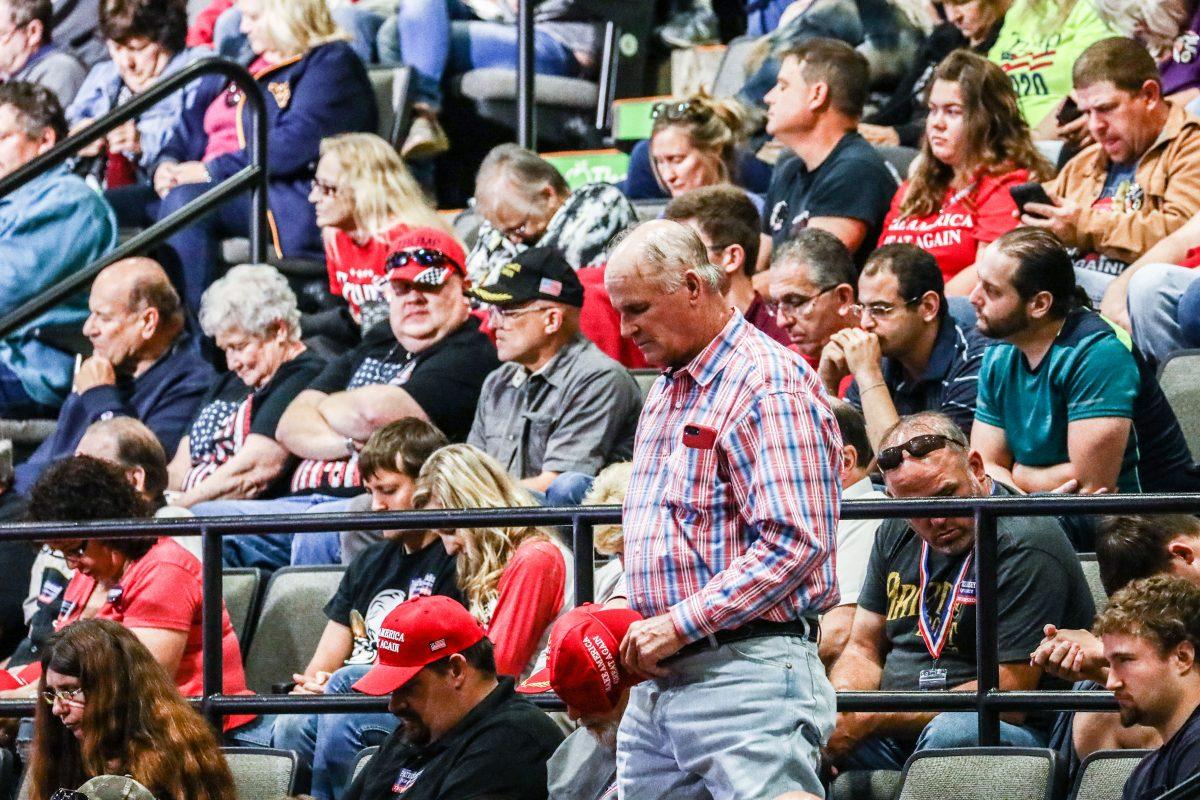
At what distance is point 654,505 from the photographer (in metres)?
3.71

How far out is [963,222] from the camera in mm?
6727

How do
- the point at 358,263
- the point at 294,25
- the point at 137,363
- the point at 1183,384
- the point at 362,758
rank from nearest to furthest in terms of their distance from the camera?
the point at 362,758 < the point at 1183,384 < the point at 137,363 < the point at 358,263 < the point at 294,25

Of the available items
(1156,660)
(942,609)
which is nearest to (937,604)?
(942,609)

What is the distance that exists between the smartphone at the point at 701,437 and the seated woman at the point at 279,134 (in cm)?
495

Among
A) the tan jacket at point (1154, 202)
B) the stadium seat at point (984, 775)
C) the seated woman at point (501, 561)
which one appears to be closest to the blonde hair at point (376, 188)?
the seated woman at point (501, 561)

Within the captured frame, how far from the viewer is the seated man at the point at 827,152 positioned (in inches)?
279

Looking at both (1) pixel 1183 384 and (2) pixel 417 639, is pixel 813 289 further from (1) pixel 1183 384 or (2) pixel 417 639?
(2) pixel 417 639

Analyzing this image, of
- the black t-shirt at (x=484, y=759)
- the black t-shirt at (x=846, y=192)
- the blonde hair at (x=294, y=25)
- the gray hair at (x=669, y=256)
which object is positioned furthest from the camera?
the blonde hair at (x=294, y=25)

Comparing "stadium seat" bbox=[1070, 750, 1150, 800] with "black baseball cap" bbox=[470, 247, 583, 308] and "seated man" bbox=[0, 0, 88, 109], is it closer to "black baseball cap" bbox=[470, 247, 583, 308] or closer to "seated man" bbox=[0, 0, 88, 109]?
"black baseball cap" bbox=[470, 247, 583, 308]

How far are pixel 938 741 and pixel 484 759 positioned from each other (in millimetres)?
1036

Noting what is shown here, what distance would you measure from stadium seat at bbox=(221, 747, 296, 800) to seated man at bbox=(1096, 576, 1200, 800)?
2.04 meters

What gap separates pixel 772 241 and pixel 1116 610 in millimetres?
3479


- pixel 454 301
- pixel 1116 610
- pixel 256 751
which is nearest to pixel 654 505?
pixel 1116 610

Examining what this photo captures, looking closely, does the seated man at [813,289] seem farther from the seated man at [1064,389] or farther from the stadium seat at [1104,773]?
the stadium seat at [1104,773]
